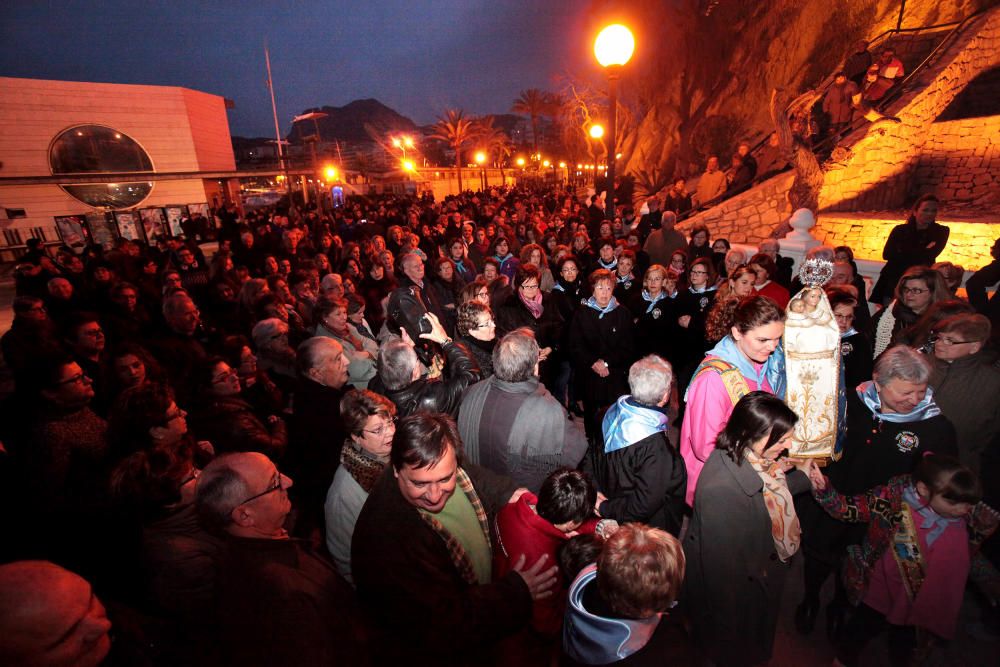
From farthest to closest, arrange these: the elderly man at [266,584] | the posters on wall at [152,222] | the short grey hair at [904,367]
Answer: the posters on wall at [152,222], the short grey hair at [904,367], the elderly man at [266,584]

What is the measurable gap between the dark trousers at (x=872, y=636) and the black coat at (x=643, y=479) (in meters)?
1.24

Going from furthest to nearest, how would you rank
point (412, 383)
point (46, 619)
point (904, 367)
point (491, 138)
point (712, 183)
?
1. point (491, 138)
2. point (712, 183)
3. point (412, 383)
4. point (904, 367)
5. point (46, 619)

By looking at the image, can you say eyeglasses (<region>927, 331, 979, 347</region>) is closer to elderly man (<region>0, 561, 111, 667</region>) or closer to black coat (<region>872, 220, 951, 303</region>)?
black coat (<region>872, 220, 951, 303</region>)

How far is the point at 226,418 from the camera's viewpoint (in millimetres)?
3039

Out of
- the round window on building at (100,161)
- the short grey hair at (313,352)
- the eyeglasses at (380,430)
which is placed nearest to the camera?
the eyeglasses at (380,430)

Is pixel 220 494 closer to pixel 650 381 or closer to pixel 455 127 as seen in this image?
pixel 650 381

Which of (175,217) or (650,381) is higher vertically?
(175,217)

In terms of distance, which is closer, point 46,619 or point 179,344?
point 46,619

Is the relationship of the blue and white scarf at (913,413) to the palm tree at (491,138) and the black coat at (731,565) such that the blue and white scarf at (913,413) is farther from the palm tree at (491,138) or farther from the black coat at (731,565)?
the palm tree at (491,138)

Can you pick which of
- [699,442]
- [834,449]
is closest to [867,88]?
[834,449]

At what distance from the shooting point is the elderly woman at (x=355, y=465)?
2.12 meters

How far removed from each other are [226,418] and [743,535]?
3.30 metres

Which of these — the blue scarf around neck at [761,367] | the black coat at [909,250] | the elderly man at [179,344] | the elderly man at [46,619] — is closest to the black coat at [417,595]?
the elderly man at [46,619]

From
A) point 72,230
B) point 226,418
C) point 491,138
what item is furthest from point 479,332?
point 491,138
